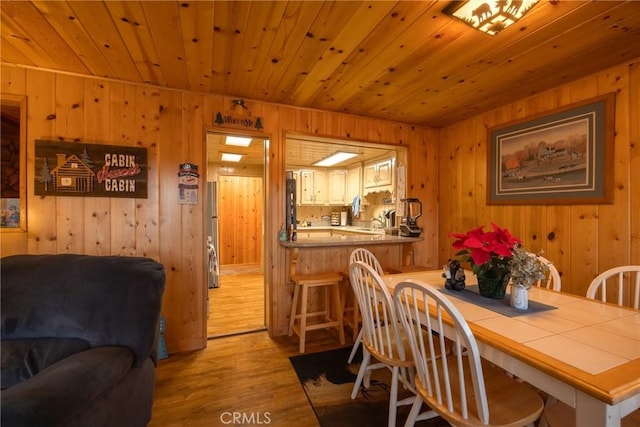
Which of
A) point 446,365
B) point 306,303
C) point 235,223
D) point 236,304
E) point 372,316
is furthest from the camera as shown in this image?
point 235,223

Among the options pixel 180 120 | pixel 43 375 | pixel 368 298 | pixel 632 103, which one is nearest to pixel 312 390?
pixel 368 298

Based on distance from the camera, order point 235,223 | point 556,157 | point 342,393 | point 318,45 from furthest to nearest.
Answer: point 235,223 → point 556,157 → point 342,393 → point 318,45

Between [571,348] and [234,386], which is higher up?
[571,348]

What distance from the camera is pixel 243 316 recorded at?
10.9 feet

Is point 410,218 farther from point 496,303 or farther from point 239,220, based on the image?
point 239,220

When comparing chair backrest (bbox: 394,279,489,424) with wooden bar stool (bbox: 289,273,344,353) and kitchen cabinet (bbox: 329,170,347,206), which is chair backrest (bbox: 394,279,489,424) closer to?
wooden bar stool (bbox: 289,273,344,353)

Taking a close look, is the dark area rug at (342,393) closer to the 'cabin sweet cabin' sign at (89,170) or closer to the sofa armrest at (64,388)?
the sofa armrest at (64,388)

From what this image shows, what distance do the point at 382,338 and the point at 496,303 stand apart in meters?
0.64

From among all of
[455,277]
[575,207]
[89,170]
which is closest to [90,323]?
[89,170]

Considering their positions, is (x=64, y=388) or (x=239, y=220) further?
(x=239, y=220)

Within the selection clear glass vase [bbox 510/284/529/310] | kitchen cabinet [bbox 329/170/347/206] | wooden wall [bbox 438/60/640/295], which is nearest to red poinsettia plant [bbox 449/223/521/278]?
clear glass vase [bbox 510/284/529/310]

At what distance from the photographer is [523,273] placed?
131 cm

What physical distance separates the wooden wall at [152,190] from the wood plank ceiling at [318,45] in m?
0.16

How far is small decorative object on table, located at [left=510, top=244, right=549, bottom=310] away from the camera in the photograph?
4.27 feet
